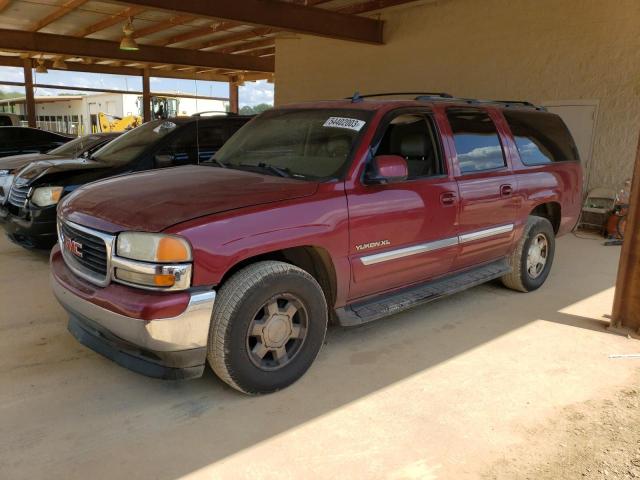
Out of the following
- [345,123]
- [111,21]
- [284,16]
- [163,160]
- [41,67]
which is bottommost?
[163,160]

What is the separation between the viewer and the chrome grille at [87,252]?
3000 mm

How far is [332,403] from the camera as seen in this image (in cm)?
318

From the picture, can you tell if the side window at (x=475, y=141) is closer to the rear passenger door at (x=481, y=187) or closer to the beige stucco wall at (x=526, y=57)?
the rear passenger door at (x=481, y=187)

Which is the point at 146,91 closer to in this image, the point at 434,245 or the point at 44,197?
the point at 44,197

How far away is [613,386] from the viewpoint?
3.50 metres

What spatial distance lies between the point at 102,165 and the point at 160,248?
3971 mm

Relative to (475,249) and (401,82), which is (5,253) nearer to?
(475,249)

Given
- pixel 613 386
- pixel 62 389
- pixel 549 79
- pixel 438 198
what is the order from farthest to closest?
1. pixel 549 79
2. pixel 438 198
3. pixel 613 386
4. pixel 62 389

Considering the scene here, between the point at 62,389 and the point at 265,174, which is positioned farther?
the point at 265,174

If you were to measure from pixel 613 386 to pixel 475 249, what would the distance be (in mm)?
1520

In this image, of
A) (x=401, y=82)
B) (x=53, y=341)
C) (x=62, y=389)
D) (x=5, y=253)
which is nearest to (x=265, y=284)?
(x=62, y=389)

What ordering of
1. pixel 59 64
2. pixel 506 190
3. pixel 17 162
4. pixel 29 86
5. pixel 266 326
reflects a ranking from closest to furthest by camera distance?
pixel 266 326 < pixel 506 190 < pixel 17 162 < pixel 29 86 < pixel 59 64

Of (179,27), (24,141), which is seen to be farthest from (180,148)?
(179,27)

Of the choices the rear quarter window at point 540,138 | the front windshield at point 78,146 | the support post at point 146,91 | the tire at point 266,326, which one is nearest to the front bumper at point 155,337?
the tire at point 266,326
